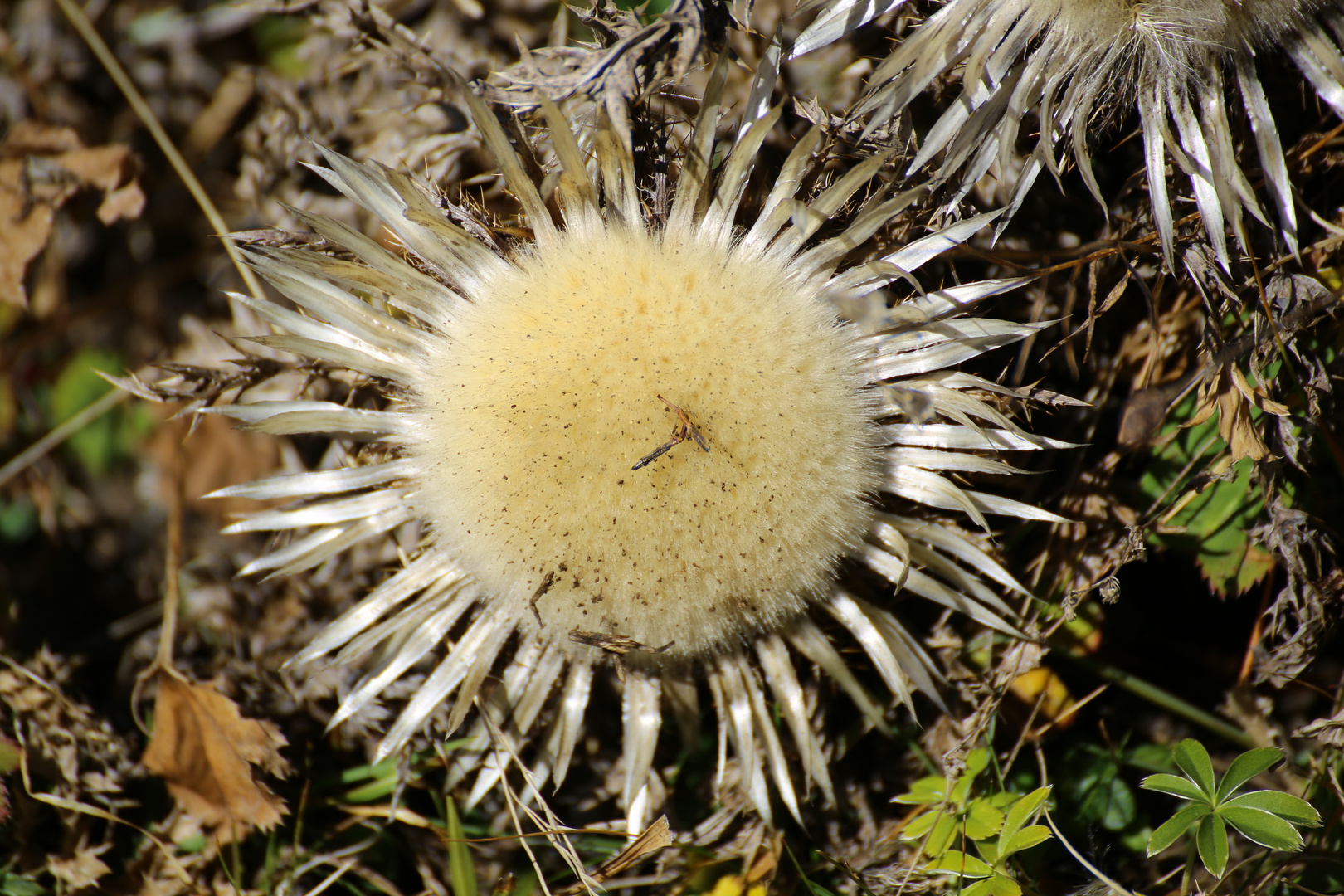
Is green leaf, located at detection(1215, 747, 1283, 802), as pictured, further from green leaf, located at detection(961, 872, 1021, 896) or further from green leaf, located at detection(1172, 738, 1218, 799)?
green leaf, located at detection(961, 872, 1021, 896)

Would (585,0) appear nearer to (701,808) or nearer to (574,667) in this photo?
(574,667)

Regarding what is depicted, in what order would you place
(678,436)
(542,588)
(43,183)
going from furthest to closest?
1. (43,183)
2. (542,588)
3. (678,436)

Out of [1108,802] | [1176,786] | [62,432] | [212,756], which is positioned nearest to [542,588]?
[212,756]

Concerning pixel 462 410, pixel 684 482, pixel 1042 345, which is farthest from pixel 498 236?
pixel 1042 345

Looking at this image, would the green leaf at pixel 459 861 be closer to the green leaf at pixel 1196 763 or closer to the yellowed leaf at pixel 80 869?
the yellowed leaf at pixel 80 869

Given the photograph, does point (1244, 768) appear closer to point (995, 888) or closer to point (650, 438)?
point (995, 888)

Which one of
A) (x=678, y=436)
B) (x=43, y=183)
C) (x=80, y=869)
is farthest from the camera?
(x=43, y=183)

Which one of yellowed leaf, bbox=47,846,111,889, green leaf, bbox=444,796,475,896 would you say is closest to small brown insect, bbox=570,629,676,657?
green leaf, bbox=444,796,475,896
